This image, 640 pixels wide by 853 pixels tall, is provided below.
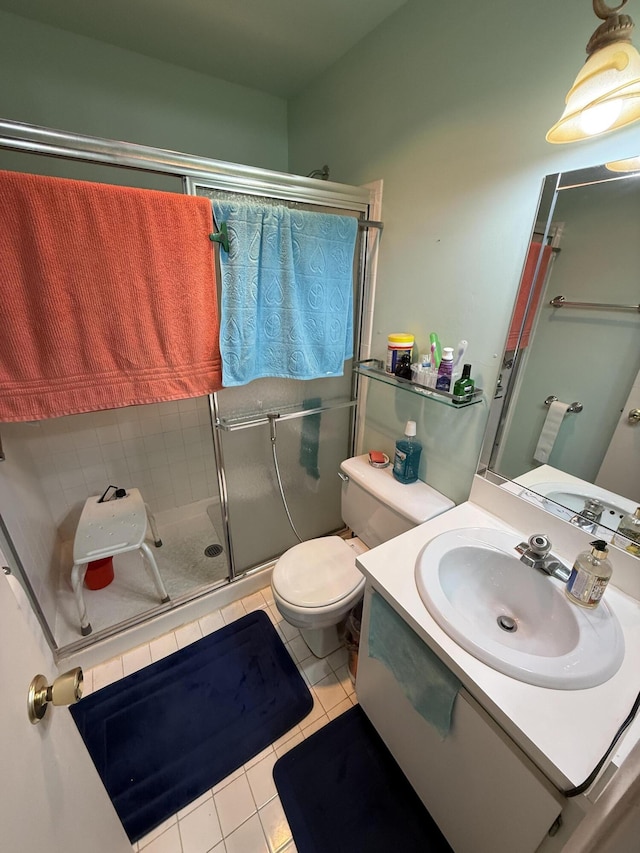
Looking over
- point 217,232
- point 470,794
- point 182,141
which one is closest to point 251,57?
point 182,141

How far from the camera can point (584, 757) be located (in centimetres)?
57

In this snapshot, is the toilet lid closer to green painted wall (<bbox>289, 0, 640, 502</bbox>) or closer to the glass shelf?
green painted wall (<bbox>289, 0, 640, 502</bbox>)

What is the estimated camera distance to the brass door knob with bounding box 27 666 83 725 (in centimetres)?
51

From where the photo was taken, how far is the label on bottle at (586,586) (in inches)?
30.8

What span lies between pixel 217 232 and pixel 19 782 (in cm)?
126

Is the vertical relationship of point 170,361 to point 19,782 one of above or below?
above

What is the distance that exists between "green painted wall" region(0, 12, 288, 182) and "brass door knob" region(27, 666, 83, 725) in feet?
4.69

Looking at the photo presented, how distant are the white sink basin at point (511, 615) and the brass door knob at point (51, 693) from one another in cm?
72

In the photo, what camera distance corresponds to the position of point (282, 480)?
67.7 inches

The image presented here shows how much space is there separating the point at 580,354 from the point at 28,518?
7.27ft

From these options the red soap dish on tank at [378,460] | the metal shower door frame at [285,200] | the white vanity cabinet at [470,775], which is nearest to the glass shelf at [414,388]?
the metal shower door frame at [285,200]

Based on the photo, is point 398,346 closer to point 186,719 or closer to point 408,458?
point 408,458

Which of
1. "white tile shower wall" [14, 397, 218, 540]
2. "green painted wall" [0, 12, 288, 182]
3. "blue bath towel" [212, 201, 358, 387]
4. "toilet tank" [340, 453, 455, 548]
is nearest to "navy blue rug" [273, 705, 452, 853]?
"toilet tank" [340, 453, 455, 548]

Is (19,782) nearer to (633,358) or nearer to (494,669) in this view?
(494,669)
